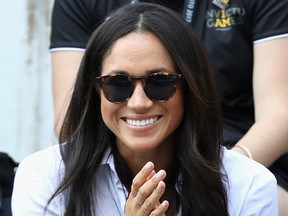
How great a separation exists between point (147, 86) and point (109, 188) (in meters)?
0.41

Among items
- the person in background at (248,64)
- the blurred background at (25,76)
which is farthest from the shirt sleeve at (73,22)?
the blurred background at (25,76)

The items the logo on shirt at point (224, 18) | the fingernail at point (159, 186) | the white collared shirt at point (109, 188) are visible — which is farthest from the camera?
the logo on shirt at point (224, 18)

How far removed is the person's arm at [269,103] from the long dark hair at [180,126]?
14.4 inches

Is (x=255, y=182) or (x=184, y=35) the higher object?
(x=184, y=35)

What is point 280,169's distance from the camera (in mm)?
3104

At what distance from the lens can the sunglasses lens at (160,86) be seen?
93.9 inches

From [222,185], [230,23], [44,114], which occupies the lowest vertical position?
[44,114]

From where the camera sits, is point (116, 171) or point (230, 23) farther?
point (230, 23)

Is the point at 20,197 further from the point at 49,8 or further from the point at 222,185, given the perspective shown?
the point at 49,8

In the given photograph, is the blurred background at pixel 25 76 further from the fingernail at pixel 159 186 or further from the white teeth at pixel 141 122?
the fingernail at pixel 159 186

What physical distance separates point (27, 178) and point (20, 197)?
0.22ft

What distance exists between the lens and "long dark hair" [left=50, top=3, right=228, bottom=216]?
2467mm

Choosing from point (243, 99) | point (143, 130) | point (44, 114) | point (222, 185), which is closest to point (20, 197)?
point (143, 130)

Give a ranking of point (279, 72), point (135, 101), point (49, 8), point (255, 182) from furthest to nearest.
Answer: point (49, 8) < point (279, 72) < point (255, 182) < point (135, 101)
